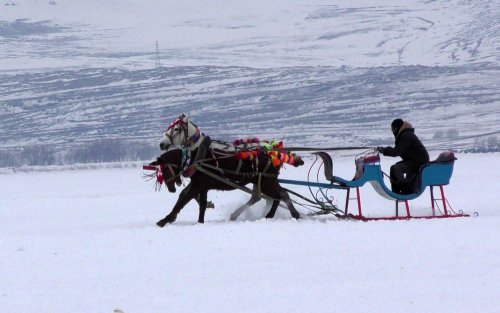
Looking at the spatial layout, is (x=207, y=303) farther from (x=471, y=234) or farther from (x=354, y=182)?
(x=354, y=182)

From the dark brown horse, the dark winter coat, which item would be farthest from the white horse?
the dark winter coat

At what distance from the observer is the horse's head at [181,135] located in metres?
12.8

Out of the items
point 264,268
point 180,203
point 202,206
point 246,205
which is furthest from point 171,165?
point 264,268

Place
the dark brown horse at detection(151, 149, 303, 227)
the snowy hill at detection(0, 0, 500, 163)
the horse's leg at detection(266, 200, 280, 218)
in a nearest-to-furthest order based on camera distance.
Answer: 1. the dark brown horse at detection(151, 149, 303, 227)
2. the horse's leg at detection(266, 200, 280, 218)
3. the snowy hill at detection(0, 0, 500, 163)

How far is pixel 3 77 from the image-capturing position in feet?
382

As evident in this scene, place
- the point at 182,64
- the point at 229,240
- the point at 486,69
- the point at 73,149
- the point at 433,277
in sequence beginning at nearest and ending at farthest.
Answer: the point at 433,277 → the point at 229,240 → the point at 73,149 → the point at 486,69 → the point at 182,64

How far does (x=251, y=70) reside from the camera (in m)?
121

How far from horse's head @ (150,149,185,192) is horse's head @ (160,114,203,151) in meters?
0.19

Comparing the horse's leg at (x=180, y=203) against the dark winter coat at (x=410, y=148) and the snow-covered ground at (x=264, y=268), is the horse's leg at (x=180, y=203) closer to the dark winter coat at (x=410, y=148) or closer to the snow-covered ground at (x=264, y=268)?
the snow-covered ground at (x=264, y=268)

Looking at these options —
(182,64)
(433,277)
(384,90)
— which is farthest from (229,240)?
(182,64)

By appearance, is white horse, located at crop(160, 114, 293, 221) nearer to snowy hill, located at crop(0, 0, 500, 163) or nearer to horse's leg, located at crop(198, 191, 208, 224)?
horse's leg, located at crop(198, 191, 208, 224)

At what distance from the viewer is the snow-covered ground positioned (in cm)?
668

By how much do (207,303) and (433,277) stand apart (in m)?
1.72

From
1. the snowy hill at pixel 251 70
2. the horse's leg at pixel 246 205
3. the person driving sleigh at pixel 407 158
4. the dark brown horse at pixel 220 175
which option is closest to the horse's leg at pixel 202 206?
the dark brown horse at pixel 220 175
